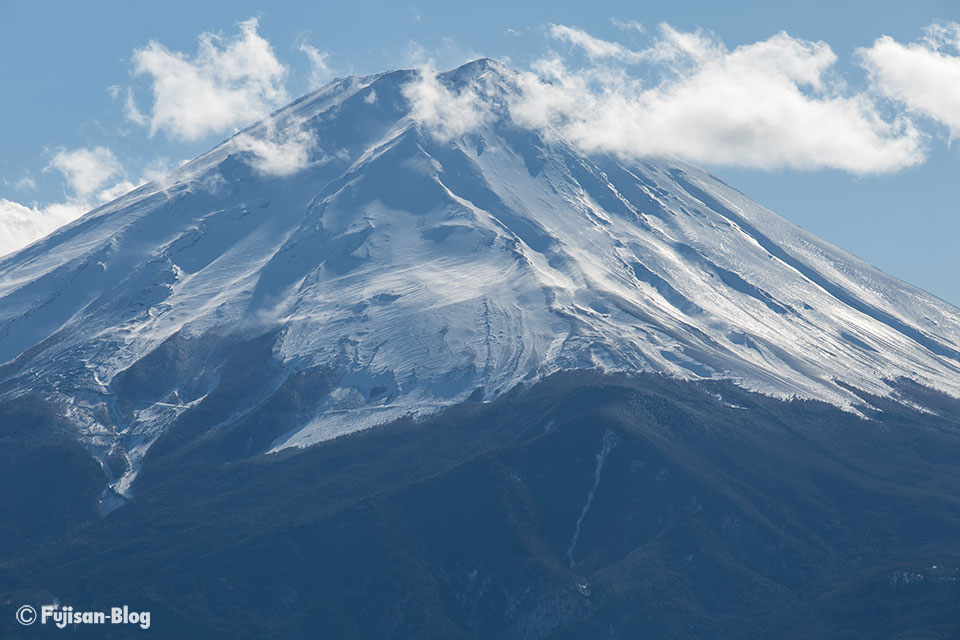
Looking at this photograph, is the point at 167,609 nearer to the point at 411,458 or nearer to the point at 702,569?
the point at 411,458

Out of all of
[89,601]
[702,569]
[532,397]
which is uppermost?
[532,397]

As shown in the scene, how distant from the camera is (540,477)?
574ft

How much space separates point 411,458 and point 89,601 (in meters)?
39.3

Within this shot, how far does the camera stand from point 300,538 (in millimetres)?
166375

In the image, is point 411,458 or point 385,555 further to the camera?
point 411,458

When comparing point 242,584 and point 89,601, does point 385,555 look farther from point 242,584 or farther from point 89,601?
point 89,601

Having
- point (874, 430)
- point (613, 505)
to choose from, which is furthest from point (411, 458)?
point (874, 430)

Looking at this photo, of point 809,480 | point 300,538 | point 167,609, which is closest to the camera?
point 167,609

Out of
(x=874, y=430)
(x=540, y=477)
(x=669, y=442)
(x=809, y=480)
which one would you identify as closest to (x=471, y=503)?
(x=540, y=477)

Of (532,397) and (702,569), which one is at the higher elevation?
(532,397)

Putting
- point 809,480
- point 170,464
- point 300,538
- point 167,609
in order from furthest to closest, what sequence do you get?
point 170,464 → point 809,480 → point 300,538 → point 167,609

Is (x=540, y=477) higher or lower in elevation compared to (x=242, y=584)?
higher

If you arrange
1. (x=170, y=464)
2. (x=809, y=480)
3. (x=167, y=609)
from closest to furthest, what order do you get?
(x=167, y=609), (x=809, y=480), (x=170, y=464)

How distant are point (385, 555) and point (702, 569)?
99.4 feet
